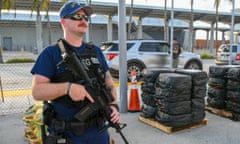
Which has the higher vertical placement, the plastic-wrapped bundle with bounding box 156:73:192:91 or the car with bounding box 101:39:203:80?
the car with bounding box 101:39:203:80

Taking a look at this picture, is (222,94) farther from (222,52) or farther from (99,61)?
(222,52)

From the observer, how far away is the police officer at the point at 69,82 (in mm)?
1728

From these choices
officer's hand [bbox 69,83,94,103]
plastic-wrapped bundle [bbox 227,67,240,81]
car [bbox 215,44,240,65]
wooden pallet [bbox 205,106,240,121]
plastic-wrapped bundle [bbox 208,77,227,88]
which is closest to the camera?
officer's hand [bbox 69,83,94,103]

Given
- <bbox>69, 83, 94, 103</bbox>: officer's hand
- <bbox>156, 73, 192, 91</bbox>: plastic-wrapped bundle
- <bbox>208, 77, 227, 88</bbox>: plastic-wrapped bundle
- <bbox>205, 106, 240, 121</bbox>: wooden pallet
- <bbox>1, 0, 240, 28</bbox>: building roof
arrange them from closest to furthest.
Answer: <bbox>69, 83, 94, 103</bbox>: officer's hand, <bbox>156, 73, 192, 91</bbox>: plastic-wrapped bundle, <bbox>205, 106, 240, 121</bbox>: wooden pallet, <bbox>208, 77, 227, 88</bbox>: plastic-wrapped bundle, <bbox>1, 0, 240, 28</bbox>: building roof

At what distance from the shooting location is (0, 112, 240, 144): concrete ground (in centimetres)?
381

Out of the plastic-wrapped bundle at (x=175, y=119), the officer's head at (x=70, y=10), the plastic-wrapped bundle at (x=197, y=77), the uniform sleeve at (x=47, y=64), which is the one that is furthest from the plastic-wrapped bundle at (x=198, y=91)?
the uniform sleeve at (x=47, y=64)

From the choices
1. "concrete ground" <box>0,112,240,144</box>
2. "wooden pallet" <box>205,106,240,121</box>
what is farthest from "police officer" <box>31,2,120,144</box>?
"wooden pallet" <box>205,106,240,121</box>

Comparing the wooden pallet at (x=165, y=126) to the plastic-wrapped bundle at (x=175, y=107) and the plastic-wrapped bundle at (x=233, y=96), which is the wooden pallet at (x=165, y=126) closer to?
the plastic-wrapped bundle at (x=175, y=107)

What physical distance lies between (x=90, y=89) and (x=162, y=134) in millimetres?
2669

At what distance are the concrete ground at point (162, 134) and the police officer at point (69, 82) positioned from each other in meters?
1.99

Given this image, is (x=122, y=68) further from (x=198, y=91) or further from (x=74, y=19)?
(x=74, y=19)

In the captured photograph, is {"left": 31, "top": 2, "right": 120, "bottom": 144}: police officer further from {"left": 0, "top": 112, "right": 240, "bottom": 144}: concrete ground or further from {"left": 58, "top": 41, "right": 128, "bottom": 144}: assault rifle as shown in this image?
{"left": 0, "top": 112, "right": 240, "bottom": 144}: concrete ground

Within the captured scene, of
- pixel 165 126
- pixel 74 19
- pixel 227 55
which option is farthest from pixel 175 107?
pixel 227 55

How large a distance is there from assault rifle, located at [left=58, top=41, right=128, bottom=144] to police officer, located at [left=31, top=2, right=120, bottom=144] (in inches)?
1.7
